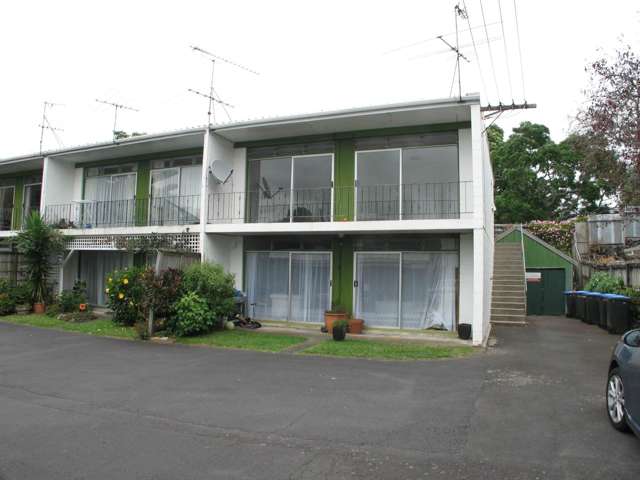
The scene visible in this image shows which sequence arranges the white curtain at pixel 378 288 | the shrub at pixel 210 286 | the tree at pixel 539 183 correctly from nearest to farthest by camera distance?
the shrub at pixel 210 286 < the white curtain at pixel 378 288 < the tree at pixel 539 183

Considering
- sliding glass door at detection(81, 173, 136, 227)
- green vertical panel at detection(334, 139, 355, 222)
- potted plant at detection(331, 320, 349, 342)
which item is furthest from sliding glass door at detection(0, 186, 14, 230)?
potted plant at detection(331, 320, 349, 342)

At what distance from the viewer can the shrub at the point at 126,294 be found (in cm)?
1232

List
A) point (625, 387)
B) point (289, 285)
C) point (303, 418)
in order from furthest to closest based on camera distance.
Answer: point (289, 285)
point (303, 418)
point (625, 387)

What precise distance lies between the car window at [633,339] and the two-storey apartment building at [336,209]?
17.4 ft

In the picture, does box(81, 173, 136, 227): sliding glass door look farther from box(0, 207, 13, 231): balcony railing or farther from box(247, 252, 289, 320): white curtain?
box(0, 207, 13, 231): balcony railing

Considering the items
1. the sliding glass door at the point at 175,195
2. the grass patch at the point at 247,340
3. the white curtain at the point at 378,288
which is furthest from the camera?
the sliding glass door at the point at 175,195

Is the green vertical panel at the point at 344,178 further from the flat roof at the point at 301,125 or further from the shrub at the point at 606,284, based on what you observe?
the shrub at the point at 606,284

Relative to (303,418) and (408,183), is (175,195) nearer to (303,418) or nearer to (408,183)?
(408,183)

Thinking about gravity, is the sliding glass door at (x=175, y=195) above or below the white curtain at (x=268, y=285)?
above

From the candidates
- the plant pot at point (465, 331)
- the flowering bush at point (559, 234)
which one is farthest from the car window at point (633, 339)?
the flowering bush at point (559, 234)

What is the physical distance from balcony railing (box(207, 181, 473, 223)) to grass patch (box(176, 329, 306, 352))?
11.2 ft

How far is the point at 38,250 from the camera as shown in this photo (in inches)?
605

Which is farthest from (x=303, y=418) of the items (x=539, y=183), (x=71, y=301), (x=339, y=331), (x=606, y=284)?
(x=539, y=183)

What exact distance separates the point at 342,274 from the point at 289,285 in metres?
1.69
